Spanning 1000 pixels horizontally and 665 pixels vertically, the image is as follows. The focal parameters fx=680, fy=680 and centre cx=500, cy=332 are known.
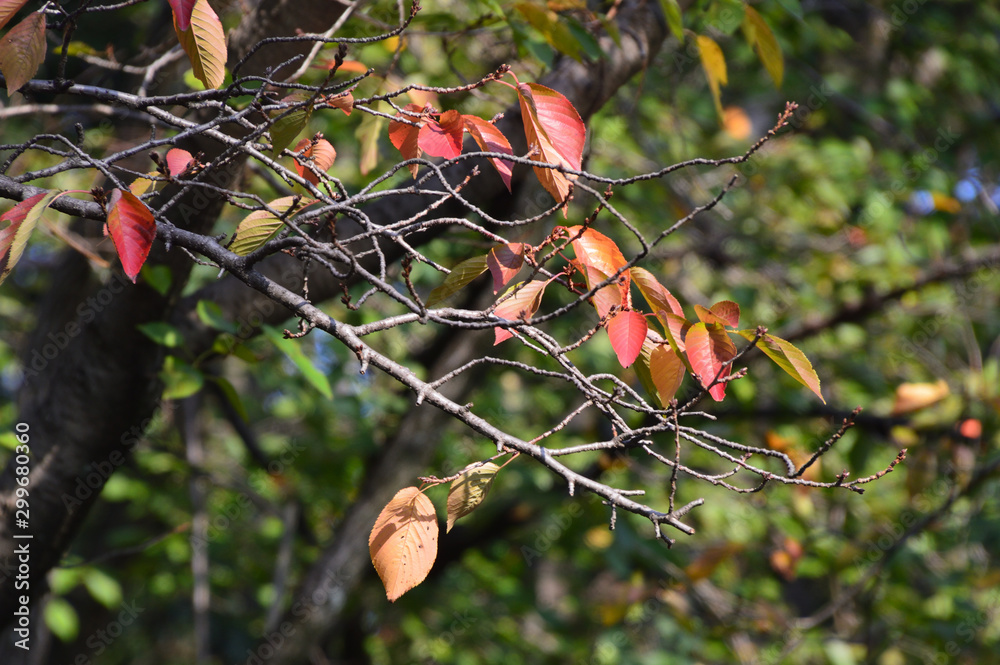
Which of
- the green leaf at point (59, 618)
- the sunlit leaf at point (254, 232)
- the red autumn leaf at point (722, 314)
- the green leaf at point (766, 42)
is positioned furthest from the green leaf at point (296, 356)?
the green leaf at point (59, 618)

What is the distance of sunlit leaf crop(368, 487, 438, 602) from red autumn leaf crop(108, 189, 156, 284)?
16.1 inches

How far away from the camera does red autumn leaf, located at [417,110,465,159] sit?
36.3 inches

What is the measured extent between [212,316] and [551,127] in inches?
32.7

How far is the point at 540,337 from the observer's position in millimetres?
826

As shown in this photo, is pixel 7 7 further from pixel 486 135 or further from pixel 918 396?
pixel 918 396

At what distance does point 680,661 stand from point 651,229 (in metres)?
1.94

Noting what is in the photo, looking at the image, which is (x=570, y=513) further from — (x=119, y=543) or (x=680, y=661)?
(x=119, y=543)

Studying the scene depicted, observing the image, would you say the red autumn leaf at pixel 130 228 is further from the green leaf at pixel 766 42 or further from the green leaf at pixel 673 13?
the green leaf at pixel 766 42

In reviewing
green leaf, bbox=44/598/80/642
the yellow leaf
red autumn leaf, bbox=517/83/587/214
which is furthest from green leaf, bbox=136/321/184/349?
the yellow leaf

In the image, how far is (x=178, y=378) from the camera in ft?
4.59

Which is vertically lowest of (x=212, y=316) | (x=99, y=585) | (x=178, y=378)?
(x=99, y=585)

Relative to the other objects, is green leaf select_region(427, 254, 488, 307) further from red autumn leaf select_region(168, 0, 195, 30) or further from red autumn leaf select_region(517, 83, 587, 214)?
red autumn leaf select_region(168, 0, 195, 30)

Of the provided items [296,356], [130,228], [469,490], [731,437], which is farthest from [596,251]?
[731,437]

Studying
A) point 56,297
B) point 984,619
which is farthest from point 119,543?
point 984,619
